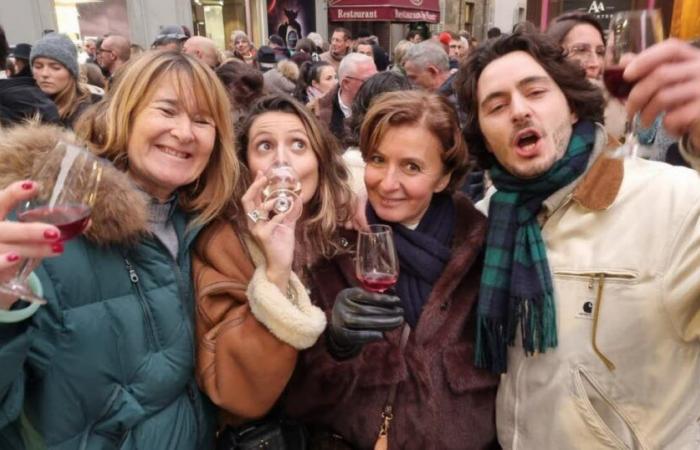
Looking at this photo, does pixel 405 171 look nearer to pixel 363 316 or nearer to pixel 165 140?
pixel 363 316

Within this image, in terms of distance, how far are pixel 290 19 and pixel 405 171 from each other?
51.3ft

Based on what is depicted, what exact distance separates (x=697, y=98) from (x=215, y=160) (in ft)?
4.71

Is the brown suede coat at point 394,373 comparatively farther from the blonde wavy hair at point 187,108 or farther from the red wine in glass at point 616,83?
the red wine in glass at point 616,83

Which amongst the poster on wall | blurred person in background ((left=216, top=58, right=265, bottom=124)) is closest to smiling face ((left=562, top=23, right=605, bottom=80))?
blurred person in background ((left=216, top=58, right=265, bottom=124))

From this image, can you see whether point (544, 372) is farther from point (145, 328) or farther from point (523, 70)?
point (145, 328)

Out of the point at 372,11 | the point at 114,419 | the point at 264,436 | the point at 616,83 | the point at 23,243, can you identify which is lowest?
the point at 264,436

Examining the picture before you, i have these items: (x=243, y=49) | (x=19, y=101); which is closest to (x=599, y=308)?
(x=19, y=101)

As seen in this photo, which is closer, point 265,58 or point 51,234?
point 51,234

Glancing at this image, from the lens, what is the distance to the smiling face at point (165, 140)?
5.50 feet

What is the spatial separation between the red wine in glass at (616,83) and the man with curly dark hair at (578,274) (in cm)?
18

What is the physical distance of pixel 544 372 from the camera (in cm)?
169

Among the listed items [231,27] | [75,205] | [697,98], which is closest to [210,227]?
[75,205]

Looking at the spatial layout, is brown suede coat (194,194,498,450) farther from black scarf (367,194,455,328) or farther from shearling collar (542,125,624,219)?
shearling collar (542,125,624,219)

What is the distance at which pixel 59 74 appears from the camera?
445cm
